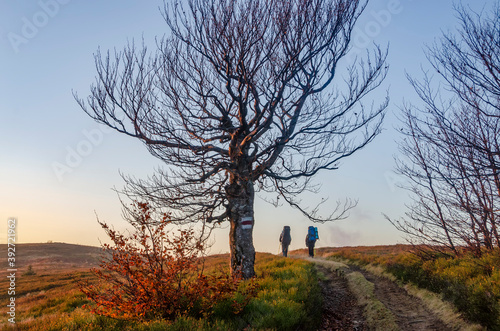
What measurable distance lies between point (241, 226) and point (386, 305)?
496 cm

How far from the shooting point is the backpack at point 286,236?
81.8 ft

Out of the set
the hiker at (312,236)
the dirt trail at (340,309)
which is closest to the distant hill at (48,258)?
the hiker at (312,236)

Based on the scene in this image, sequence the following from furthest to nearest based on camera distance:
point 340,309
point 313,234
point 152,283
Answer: point 313,234
point 340,309
point 152,283

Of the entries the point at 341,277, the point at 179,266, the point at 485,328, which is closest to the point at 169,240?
the point at 179,266

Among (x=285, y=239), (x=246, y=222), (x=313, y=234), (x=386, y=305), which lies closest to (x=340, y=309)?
(x=386, y=305)

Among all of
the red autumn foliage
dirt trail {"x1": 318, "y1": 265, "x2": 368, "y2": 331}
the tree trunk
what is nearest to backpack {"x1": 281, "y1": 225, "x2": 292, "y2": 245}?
dirt trail {"x1": 318, "y1": 265, "x2": 368, "y2": 331}

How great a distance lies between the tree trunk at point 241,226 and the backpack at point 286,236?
14.8 m

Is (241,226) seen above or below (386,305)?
above

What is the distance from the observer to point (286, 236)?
82.1 ft

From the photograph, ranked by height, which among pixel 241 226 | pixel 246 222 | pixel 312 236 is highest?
pixel 246 222

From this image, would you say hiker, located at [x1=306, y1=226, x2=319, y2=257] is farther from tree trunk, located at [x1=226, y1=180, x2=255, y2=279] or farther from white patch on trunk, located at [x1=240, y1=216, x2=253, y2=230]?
white patch on trunk, located at [x1=240, y1=216, x2=253, y2=230]

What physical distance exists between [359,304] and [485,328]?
3811mm

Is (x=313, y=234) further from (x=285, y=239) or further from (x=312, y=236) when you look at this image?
(x=285, y=239)

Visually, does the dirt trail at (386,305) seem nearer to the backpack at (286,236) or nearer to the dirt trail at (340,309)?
the dirt trail at (340,309)
